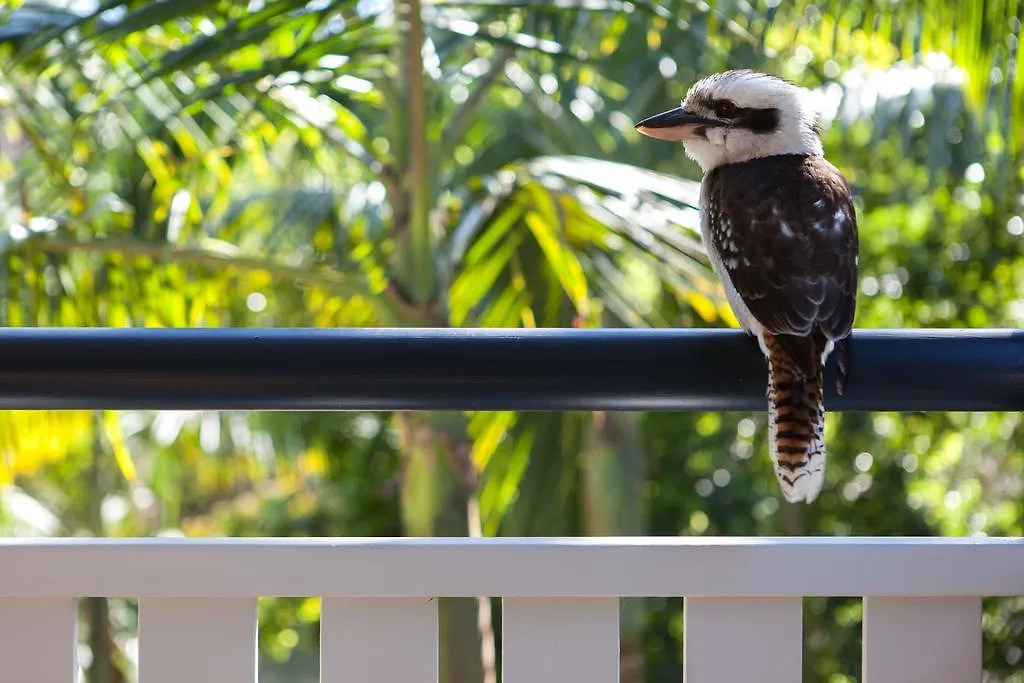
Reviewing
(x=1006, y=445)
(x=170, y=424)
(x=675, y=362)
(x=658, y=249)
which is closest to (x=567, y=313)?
(x=658, y=249)

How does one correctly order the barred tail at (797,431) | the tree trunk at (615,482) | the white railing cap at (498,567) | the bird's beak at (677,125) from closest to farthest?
the white railing cap at (498,567) → the barred tail at (797,431) → the bird's beak at (677,125) → the tree trunk at (615,482)

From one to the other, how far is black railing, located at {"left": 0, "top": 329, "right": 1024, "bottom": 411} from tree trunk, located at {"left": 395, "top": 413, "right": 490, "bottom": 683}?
5.28ft

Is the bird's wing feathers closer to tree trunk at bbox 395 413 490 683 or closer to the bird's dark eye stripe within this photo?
the bird's dark eye stripe

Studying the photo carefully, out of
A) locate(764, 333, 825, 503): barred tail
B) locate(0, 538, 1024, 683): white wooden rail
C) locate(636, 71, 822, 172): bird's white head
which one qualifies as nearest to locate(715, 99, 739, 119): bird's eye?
locate(636, 71, 822, 172): bird's white head

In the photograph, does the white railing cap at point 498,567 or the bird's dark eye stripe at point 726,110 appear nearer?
the white railing cap at point 498,567

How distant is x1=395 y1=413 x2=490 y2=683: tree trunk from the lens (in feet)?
8.22

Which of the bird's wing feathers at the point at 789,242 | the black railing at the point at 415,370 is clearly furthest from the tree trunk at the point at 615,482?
the black railing at the point at 415,370

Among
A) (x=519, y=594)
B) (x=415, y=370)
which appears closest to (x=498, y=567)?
(x=519, y=594)

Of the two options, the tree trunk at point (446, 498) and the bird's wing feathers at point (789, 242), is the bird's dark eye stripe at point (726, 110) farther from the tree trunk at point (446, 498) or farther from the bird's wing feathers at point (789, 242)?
Answer: the tree trunk at point (446, 498)

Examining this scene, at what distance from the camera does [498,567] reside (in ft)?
2.68

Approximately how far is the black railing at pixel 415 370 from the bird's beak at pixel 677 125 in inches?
28.1

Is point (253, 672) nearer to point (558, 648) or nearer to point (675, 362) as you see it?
point (558, 648)

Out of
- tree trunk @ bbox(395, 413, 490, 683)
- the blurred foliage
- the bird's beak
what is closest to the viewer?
the bird's beak

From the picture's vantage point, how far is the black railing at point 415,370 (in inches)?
33.0
